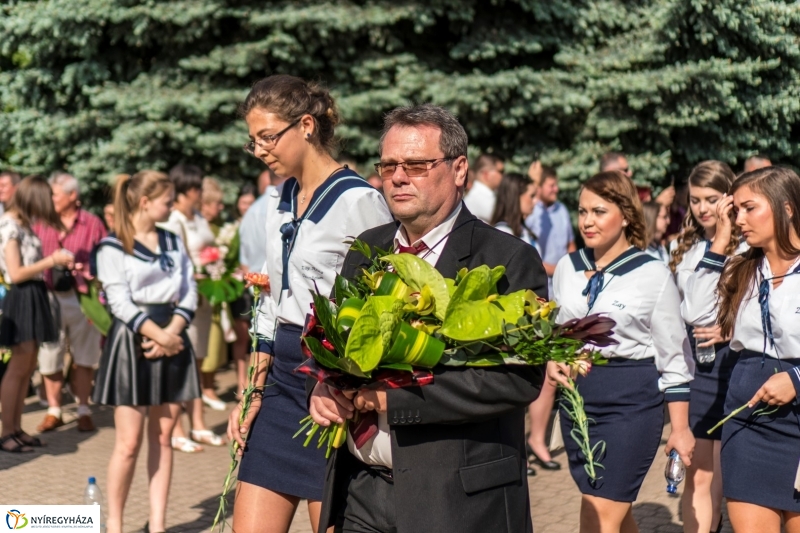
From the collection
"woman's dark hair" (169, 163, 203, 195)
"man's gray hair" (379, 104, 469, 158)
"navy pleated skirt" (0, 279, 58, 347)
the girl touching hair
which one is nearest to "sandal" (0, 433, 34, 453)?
the girl touching hair

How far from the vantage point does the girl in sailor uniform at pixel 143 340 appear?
20.7 feet

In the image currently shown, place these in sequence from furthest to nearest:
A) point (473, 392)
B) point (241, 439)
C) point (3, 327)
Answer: point (3, 327) < point (241, 439) < point (473, 392)

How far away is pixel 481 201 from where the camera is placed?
1030 cm

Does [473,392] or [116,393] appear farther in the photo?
[116,393]

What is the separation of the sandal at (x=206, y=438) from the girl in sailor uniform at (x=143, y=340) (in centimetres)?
250

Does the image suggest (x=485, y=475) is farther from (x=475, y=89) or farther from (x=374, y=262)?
(x=475, y=89)

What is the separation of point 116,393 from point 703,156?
8.72 meters

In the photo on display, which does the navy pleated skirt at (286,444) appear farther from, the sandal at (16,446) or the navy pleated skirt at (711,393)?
the sandal at (16,446)

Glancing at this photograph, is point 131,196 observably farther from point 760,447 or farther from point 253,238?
point 760,447

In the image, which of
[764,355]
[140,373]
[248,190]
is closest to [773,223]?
[764,355]

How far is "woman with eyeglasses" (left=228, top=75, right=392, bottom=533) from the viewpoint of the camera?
4.08 meters

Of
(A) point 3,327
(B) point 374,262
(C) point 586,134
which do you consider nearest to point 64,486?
(A) point 3,327

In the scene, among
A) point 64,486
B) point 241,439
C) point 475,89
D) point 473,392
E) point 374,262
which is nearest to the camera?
point 473,392

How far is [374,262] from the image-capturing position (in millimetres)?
3275
